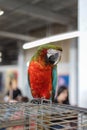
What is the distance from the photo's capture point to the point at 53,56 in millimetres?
1271

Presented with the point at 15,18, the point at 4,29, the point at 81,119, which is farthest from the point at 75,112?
the point at 4,29

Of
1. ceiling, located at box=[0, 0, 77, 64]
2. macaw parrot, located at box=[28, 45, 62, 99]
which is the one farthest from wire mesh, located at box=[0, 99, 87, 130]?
ceiling, located at box=[0, 0, 77, 64]

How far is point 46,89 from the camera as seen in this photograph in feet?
4.97

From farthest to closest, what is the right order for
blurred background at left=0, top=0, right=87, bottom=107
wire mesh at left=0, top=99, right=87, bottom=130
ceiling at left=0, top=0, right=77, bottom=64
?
ceiling at left=0, top=0, right=77, bottom=64, blurred background at left=0, top=0, right=87, bottom=107, wire mesh at left=0, top=99, right=87, bottom=130

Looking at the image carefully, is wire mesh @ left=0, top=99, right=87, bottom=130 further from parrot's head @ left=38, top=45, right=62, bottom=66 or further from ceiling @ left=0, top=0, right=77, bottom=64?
ceiling @ left=0, top=0, right=77, bottom=64

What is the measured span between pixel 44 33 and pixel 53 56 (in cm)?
496

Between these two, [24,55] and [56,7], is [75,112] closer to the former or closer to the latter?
[56,7]

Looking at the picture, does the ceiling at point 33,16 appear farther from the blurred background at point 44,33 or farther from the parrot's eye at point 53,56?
the parrot's eye at point 53,56

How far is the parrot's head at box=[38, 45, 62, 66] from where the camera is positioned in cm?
126

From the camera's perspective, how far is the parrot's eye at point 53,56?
1260 millimetres

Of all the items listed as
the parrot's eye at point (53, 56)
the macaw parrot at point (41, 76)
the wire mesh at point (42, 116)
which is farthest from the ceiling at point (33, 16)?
the wire mesh at point (42, 116)

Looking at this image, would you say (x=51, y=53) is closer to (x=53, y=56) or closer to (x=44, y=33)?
(x=53, y=56)

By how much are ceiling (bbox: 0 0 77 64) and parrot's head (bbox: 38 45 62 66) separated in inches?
105

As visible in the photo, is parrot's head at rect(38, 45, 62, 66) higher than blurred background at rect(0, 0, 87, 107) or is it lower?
lower
